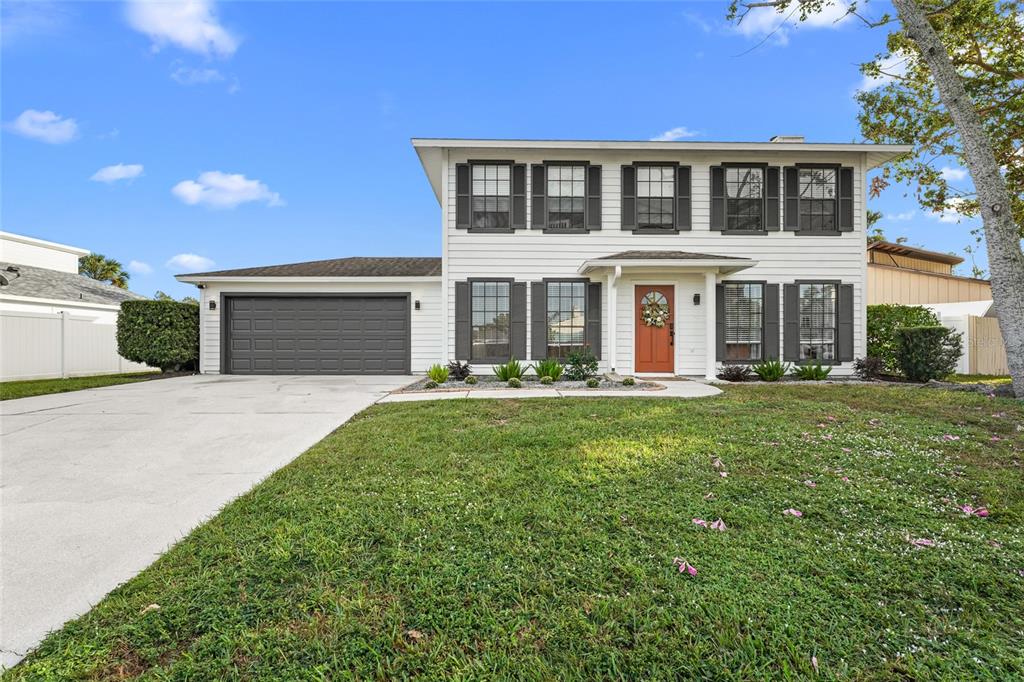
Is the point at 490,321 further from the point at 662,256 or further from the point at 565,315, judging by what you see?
the point at 662,256

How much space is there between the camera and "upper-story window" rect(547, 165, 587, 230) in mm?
10188

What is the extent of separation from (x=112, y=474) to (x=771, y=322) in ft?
36.6

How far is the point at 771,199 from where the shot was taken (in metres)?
10.3

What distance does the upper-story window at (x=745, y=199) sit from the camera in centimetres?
1029

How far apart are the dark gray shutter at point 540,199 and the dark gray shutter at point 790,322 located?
562cm

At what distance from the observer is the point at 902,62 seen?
35.4 ft

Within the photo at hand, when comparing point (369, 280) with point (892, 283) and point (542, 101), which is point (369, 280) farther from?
point (892, 283)

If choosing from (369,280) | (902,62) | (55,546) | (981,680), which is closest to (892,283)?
(902,62)

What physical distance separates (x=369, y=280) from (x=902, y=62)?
1382 cm

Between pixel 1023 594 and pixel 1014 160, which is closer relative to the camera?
pixel 1023 594

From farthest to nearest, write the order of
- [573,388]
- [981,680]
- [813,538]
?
[573,388] → [813,538] → [981,680]

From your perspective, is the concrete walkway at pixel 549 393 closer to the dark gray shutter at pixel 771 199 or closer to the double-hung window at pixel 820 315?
the double-hung window at pixel 820 315

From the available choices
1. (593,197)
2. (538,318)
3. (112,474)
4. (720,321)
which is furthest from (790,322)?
(112,474)

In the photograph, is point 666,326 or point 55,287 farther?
point 55,287
